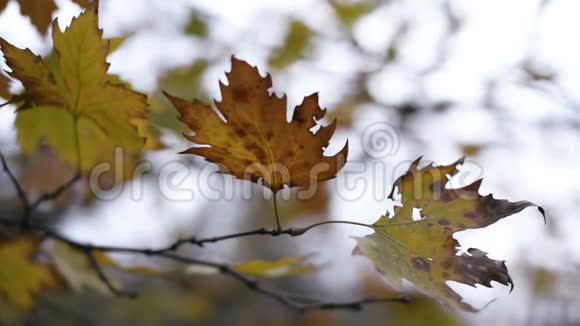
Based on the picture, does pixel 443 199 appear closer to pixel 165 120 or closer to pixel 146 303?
pixel 165 120

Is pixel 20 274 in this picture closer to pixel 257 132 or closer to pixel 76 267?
pixel 76 267

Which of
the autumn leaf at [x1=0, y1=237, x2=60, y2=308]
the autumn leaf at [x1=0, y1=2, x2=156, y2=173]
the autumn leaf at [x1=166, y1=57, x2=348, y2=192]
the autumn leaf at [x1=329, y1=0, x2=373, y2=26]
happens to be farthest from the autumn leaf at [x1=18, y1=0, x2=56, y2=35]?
the autumn leaf at [x1=329, y1=0, x2=373, y2=26]

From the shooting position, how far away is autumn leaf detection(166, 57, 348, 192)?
54 cm

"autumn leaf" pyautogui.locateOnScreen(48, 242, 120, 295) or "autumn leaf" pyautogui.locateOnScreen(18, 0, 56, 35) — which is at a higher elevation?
"autumn leaf" pyautogui.locateOnScreen(18, 0, 56, 35)

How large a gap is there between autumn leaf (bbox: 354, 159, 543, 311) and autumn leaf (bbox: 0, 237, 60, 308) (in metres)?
0.68

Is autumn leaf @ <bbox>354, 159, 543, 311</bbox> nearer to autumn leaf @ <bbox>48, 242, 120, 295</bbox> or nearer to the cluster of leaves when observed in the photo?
the cluster of leaves

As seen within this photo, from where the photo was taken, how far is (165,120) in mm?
1009

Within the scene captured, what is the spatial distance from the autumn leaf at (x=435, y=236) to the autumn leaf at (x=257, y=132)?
88 millimetres

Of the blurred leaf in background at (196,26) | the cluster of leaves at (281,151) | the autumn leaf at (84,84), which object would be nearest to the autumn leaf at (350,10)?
the blurred leaf in background at (196,26)

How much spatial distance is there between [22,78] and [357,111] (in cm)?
122

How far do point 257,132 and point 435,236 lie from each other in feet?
0.67

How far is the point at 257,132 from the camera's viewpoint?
1.86 feet

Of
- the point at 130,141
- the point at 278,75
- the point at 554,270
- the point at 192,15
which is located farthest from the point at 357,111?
the point at 554,270

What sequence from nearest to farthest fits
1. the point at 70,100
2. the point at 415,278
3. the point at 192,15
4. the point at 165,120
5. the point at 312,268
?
the point at 415,278
the point at 70,100
the point at 312,268
the point at 165,120
the point at 192,15
